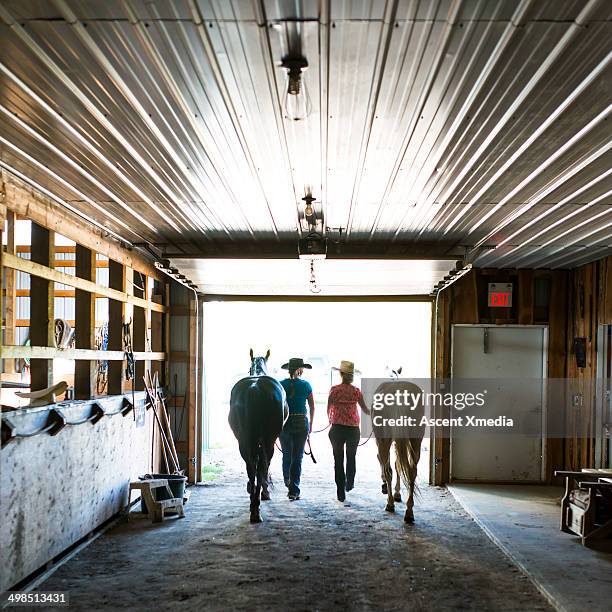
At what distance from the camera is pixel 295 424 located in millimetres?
6949

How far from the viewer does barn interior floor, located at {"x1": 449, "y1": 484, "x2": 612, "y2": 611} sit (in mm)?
4191

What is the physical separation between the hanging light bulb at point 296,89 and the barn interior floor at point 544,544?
3399mm

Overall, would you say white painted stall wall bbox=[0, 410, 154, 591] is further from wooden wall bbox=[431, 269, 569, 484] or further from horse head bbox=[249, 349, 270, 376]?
wooden wall bbox=[431, 269, 569, 484]

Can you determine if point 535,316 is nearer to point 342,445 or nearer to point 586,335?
point 586,335

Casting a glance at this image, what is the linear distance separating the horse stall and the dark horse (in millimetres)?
27

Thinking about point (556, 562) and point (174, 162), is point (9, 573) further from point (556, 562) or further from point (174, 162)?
point (556, 562)

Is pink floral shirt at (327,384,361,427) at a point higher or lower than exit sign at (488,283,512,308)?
lower

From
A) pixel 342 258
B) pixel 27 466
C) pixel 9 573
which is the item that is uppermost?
pixel 342 258

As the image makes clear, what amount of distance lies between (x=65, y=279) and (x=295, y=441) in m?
3.30

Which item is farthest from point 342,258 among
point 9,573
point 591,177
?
point 9,573

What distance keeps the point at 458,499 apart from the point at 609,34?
19.0ft

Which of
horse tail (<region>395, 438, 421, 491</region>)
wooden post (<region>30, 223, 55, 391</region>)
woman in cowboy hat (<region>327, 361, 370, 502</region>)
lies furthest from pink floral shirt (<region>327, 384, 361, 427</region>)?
wooden post (<region>30, 223, 55, 391</region>)

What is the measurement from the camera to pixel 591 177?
13.4 feet

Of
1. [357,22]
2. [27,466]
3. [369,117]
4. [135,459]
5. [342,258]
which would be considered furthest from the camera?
[135,459]
